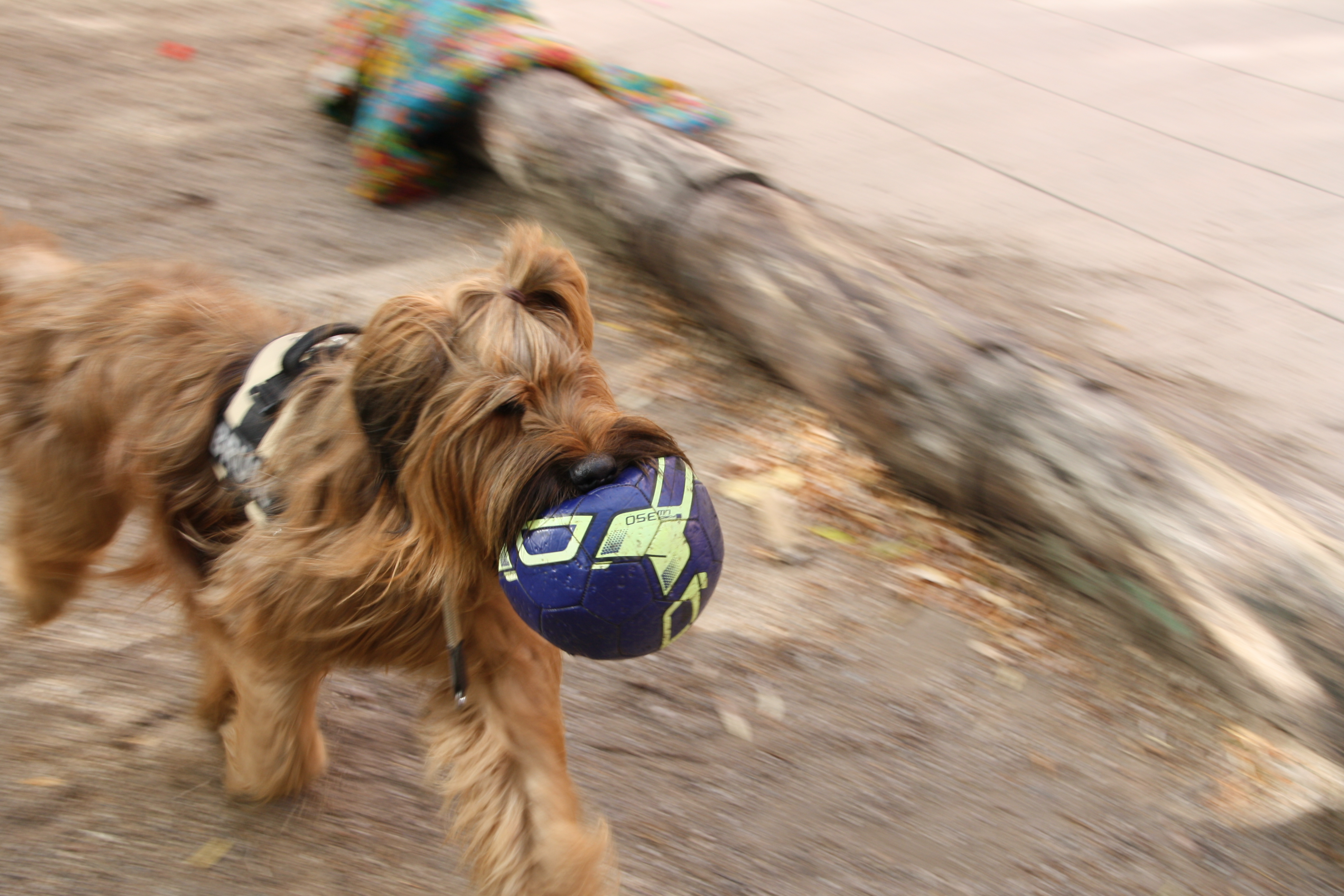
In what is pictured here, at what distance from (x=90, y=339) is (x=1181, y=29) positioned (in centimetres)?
930

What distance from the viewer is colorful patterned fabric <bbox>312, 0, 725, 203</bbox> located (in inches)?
242

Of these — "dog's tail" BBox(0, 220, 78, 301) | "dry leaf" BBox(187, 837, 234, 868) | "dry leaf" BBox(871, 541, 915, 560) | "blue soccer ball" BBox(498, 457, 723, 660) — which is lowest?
"dry leaf" BBox(187, 837, 234, 868)

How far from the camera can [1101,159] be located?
23.8ft

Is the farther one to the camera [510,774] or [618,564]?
[510,774]

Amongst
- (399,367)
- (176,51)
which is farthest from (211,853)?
(176,51)

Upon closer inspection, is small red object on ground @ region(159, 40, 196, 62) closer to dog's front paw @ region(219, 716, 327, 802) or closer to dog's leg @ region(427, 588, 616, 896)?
dog's front paw @ region(219, 716, 327, 802)

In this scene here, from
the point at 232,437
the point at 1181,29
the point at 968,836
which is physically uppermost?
the point at 1181,29

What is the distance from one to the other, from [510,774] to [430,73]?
4.80 metres

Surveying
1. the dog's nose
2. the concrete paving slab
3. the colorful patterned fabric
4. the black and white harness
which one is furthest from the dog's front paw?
the concrete paving slab

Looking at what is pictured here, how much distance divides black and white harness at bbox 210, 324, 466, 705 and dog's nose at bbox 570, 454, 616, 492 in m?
0.63

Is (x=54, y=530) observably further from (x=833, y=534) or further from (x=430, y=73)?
(x=430, y=73)

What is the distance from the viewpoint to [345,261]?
5.73 meters

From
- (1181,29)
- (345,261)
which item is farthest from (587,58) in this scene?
(1181,29)

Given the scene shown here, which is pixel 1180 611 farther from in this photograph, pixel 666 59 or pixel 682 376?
pixel 666 59
